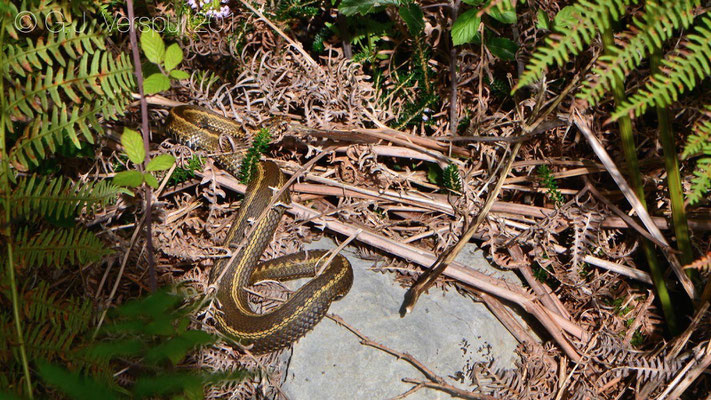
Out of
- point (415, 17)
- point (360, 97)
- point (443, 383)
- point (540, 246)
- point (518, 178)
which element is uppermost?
point (415, 17)

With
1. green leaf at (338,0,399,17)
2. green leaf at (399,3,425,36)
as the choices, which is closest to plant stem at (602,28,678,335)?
green leaf at (399,3,425,36)

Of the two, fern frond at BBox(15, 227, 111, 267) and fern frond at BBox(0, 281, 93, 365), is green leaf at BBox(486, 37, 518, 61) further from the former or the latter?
fern frond at BBox(0, 281, 93, 365)

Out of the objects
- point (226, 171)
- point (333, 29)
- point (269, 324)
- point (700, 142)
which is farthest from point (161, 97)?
point (700, 142)

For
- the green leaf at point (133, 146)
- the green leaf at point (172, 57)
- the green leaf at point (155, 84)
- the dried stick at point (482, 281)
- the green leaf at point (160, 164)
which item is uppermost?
the green leaf at point (172, 57)

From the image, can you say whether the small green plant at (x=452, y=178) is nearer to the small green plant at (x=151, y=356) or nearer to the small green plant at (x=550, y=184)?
the small green plant at (x=550, y=184)

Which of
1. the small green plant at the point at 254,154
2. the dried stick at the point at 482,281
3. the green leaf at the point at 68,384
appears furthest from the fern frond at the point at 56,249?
the dried stick at the point at 482,281

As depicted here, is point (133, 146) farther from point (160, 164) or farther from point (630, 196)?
point (630, 196)

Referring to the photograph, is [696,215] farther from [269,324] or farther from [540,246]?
[269,324]
